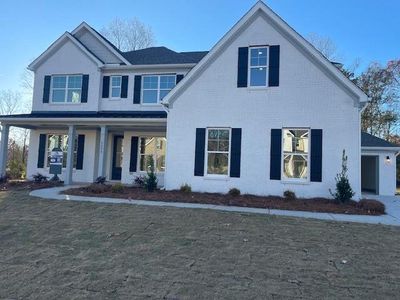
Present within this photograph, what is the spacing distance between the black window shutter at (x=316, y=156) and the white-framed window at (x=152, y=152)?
7.87 m

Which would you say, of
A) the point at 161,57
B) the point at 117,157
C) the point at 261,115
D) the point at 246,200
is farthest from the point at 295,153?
the point at 161,57

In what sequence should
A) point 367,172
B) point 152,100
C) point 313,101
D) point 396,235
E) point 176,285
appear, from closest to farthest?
point 176,285, point 396,235, point 313,101, point 152,100, point 367,172

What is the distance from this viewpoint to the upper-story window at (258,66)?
13.5 metres

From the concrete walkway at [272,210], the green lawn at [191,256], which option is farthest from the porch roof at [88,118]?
the green lawn at [191,256]

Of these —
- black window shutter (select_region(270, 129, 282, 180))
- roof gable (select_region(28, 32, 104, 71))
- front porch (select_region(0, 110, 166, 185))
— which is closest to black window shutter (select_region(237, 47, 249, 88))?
black window shutter (select_region(270, 129, 282, 180))

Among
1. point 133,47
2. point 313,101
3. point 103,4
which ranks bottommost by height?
point 313,101

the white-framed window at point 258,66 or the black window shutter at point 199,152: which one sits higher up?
the white-framed window at point 258,66

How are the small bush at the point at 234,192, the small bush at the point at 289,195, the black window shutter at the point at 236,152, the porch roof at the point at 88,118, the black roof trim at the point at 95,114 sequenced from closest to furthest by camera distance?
1. the small bush at the point at 289,195
2. the small bush at the point at 234,192
3. the black window shutter at the point at 236,152
4. the porch roof at the point at 88,118
5. the black roof trim at the point at 95,114

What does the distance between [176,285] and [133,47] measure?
121 feet

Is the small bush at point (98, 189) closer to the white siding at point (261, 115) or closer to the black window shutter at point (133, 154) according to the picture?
the white siding at point (261, 115)

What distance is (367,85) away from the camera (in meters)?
33.3

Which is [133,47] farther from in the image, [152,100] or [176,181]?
[176,181]

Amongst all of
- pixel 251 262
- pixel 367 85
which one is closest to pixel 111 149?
pixel 251 262

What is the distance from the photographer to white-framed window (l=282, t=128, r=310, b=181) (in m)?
12.9
